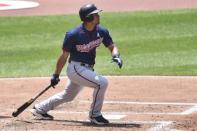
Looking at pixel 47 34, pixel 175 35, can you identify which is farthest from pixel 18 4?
pixel 175 35

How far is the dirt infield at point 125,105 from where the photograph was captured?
8.83 meters

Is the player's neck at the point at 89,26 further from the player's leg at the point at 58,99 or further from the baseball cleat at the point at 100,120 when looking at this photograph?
the baseball cleat at the point at 100,120

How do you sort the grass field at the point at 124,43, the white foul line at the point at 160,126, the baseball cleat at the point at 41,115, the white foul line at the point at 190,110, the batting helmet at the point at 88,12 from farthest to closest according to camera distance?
the grass field at the point at 124,43 → the white foul line at the point at 190,110 → the baseball cleat at the point at 41,115 → the batting helmet at the point at 88,12 → the white foul line at the point at 160,126

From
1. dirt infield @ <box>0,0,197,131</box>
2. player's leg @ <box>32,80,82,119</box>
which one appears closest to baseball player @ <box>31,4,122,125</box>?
player's leg @ <box>32,80,82,119</box>

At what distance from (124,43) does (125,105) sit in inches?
284

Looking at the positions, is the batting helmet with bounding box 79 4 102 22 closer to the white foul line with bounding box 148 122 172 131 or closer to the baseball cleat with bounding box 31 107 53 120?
the baseball cleat with bounding box 31 107 53 120

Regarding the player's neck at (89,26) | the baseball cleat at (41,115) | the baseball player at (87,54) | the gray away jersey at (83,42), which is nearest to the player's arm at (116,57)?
the baseball player at (87,54)

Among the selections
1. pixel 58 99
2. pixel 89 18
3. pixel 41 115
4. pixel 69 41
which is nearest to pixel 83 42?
pixel 69 41

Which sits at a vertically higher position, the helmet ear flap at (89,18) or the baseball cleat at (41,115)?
the helmet ear flap at (89,18)

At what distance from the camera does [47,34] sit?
758 inches

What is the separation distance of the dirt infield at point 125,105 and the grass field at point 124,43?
3.66 ft

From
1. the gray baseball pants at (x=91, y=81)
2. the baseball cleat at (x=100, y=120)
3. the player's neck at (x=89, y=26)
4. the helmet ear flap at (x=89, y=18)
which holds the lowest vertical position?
the baseball cleat at (x=100, y=120)

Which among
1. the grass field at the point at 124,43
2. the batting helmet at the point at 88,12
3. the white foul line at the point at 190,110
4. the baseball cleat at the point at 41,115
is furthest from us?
the grass field at the point at 124,43

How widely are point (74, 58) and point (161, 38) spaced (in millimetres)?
9266
